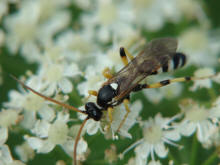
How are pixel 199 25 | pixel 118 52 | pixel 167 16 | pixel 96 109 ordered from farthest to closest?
pixel 199 25
pixel 167 16
pixel 118 52
pixel 96 109

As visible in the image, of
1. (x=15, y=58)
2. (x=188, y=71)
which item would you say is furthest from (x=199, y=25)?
(x=15, y=58)

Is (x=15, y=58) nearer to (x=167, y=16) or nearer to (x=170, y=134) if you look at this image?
(x=167, y=16)

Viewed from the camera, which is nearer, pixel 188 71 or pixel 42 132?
pixel 42 132

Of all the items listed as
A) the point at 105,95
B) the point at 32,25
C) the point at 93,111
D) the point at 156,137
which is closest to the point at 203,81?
the point at 156,137

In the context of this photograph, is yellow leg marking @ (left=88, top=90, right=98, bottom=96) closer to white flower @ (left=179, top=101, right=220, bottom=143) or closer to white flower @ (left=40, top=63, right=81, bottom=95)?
white flower @ (left=40, top=63, right=81, bottom=95)


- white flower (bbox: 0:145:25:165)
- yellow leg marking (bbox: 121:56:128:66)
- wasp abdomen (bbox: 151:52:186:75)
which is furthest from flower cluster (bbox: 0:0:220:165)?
wasp abdomen (bbox: 151:52:186:75)

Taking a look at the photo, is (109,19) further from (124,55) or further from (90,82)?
(90,82)
